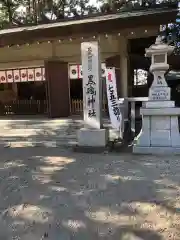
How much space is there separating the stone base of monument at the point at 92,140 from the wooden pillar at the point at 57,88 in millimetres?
4684

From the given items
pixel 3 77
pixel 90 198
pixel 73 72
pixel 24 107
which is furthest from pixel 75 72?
pixel 90 198

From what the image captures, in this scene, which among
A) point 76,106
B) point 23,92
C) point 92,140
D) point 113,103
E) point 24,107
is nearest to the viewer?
point 92,140

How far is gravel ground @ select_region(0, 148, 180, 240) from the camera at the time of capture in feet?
10.8

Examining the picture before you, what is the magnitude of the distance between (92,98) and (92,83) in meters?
0.35

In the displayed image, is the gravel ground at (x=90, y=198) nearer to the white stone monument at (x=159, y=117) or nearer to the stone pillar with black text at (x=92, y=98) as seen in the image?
the white stone monument at (x=159, y=117)

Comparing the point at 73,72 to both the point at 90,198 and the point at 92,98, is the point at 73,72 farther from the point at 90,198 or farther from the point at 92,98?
the point at 90,198

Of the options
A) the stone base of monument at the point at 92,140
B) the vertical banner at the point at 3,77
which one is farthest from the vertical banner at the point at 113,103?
the vertical banner at the point at 3,77

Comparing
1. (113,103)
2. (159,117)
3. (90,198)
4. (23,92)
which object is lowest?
(90,198)

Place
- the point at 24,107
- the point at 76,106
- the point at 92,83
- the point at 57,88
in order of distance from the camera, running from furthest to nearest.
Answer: the point at 24,107 < the point at 76,106 < the point at 57,88 < the point at 92,83

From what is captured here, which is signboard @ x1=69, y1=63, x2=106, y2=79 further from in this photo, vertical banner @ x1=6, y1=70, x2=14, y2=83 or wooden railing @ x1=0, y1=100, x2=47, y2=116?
vertical banner @ x1=6, y1=70, x2=14, y2=83

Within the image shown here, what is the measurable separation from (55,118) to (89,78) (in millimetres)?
4764

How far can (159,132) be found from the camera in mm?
6680

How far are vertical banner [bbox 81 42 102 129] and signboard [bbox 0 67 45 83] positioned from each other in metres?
6.08

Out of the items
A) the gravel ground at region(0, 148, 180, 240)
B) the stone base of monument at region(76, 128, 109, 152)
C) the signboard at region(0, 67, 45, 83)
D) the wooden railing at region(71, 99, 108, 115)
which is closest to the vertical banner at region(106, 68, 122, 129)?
the stone base of monument at region(76, 128, 109, 152)
